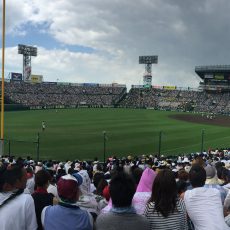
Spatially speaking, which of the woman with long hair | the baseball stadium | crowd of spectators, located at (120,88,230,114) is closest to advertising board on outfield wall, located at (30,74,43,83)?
the baseball stadium

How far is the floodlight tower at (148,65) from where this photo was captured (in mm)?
126688

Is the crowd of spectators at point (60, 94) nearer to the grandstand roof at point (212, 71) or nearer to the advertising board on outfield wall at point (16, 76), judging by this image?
the advertising board on outfield wall at point (16, 76)

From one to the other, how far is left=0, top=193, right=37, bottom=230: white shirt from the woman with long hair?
4.52 feet

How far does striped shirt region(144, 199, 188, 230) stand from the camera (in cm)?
435

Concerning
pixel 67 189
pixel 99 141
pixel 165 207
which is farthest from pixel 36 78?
pixel 165 207

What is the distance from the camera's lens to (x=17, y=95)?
9731 cm

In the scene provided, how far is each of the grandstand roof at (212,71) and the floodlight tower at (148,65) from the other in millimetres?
17332

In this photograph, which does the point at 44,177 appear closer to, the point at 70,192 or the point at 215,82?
the point at 70,192

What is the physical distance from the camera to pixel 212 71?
110938mm

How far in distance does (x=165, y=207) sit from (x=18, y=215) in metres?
1.74

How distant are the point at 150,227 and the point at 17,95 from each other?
96.7 metres

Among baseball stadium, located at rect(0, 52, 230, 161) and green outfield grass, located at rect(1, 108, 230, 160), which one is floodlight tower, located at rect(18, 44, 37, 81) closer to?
baseball stadium, located at rect(0, 52, 230, 161)

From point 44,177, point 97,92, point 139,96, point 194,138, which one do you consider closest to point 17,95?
point 97,92

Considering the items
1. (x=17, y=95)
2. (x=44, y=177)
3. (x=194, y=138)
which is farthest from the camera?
(x=17, y=95)
